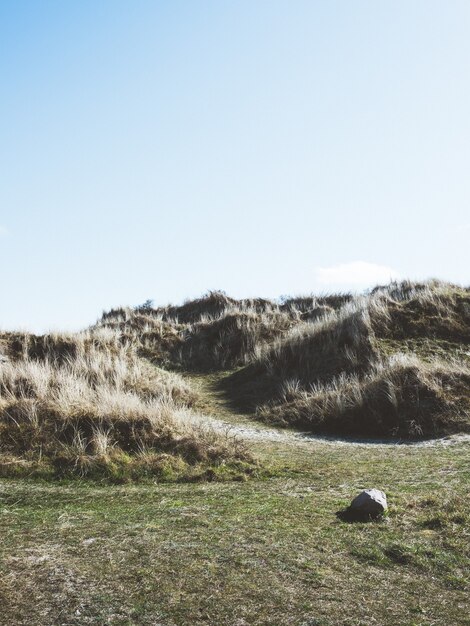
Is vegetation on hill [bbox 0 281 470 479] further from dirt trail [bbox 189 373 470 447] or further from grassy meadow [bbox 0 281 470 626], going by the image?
dirt trail [bbox 189 373 470 447]

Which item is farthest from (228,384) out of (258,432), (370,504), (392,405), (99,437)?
(370,504)

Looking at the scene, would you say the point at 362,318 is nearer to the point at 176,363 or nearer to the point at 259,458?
the point at 176,363

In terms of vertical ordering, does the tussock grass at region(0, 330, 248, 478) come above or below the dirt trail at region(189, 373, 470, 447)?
above

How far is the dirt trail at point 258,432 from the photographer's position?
924cm

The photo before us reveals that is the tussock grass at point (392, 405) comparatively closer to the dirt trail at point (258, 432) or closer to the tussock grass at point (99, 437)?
the dirt trail at point (258, 432)

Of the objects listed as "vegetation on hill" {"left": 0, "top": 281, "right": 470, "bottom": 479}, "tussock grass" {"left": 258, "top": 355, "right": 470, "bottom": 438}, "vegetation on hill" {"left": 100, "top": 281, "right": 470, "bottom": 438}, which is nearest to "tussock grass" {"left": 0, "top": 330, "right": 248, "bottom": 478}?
"vegetation on hill" {"left": 0, "top": 281, "right": 470, "bottom": 479}

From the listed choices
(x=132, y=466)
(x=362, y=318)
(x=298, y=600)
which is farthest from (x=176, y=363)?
(x=298, y=600)

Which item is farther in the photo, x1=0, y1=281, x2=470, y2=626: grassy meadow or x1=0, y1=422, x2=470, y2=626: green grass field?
x1=0, y1=281, x2=470, y2=626: grassy meadow

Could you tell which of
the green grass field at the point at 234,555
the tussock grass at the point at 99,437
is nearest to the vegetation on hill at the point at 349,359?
the tussock grass at the point at 99,437

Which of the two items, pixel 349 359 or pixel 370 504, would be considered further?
pixel 349 359

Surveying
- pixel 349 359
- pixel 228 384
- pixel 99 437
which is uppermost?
pixel 349 359

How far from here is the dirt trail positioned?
924 cm

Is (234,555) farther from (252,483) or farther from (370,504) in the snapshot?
(252,483)

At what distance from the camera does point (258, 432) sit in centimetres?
1026
